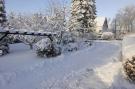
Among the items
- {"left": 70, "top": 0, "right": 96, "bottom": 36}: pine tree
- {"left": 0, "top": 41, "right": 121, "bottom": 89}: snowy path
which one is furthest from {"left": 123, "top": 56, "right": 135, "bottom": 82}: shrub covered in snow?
{"left": 70, "top": 0, "right": 96, "bottom": 36}: pine tree

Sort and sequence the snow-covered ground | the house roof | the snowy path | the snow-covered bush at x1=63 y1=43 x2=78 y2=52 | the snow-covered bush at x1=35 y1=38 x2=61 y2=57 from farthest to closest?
1. the house roof
2. the snow-covered bush at x1=63 y1=43 x2=78 y2=52
3. the snow-covered bush at x1=35 y1=38 x2=61 y2=57
4. the snowy path
5. the snow-covered ground

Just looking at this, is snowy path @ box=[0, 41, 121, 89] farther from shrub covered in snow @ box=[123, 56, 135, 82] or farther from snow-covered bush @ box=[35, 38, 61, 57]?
shrub covered in snow @ box=[123, 56, 135, 82]

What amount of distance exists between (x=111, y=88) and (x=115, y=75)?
1818mm

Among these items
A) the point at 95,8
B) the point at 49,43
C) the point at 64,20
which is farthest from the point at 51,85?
the point at 95,8

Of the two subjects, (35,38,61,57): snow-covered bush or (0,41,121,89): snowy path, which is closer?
(0,41,121,89): snowy path

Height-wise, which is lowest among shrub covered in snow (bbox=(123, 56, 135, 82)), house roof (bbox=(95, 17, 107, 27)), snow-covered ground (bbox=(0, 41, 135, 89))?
snow-covered ground (bbox=(0, 41, 135, 89))

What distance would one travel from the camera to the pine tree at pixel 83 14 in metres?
36.9

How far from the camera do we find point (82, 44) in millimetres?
25062

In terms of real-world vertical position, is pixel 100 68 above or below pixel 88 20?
below

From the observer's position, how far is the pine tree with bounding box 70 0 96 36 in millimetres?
36906

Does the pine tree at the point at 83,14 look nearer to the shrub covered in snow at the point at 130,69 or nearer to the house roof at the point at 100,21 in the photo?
the house roof at the point at 100,21

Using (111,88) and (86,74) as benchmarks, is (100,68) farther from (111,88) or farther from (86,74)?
(111,88)

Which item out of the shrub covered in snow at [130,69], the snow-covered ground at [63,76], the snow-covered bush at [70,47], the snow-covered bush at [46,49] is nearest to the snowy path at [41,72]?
the snow-covered ground at [63,76]

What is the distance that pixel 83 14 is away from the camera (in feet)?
125
